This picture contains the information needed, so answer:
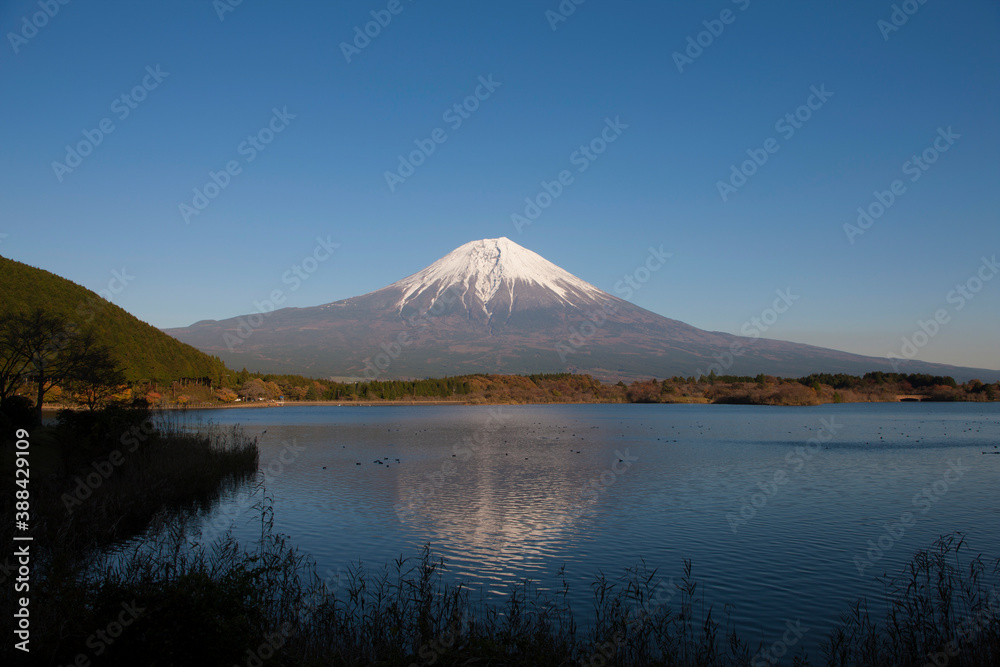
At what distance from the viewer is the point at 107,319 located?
284 ft

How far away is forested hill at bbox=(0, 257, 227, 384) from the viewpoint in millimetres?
73562

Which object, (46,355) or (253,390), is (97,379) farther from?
(253,390)

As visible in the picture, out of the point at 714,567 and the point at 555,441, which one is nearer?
the point at 714,567

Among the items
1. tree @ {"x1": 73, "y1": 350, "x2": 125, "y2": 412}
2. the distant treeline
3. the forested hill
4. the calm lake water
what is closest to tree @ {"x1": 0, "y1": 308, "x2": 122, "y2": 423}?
tree @ {"x1": 73, "y1": 350, "x2": 125, "y2": 412}

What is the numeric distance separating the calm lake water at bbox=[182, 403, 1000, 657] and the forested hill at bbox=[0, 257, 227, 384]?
53244 mm

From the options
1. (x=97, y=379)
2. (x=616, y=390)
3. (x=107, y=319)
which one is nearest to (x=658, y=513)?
(x=97, y=379)

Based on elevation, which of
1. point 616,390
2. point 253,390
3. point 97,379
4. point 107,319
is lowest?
point 253,390

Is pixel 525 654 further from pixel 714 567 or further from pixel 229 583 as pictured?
pixel 714 567

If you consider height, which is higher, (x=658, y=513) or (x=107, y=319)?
(x=107, y=319)

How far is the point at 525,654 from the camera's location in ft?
21.9

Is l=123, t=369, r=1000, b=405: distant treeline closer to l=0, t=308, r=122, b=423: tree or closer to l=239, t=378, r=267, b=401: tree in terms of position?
l=239, t=378, r=267, b=401: tree

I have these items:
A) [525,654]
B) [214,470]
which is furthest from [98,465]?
[525,654]

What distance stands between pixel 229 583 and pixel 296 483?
55.7 ft

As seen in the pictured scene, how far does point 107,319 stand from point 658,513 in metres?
89.8
